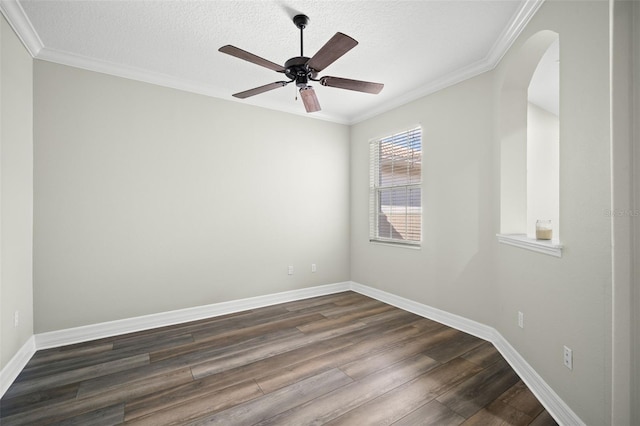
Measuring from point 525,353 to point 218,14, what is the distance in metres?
3.47

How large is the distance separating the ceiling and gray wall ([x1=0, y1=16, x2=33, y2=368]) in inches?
10.6

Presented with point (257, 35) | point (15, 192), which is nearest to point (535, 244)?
point (257, 35)

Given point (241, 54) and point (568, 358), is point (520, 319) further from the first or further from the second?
point (241, 54)

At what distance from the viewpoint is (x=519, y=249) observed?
2.38 metres

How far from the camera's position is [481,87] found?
296 centimetres

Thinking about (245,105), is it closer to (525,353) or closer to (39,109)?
(39,109)

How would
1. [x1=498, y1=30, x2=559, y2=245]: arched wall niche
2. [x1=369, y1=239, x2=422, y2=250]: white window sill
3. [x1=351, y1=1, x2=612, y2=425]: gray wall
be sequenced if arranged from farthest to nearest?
[x1=369, y1=239, x2=422, y2=250]: white window sill < [x1=498, y1=30, x2=559, y2=245]: arched wall niche < [x1=351, y1=1, x2=612, y2=425]: gray wall

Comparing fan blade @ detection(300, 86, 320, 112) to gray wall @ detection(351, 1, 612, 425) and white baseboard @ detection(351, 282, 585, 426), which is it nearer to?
gray wall @ detection(351, 1, 612, 425)

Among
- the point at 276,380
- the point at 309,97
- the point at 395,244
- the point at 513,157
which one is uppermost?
the point at 309,97

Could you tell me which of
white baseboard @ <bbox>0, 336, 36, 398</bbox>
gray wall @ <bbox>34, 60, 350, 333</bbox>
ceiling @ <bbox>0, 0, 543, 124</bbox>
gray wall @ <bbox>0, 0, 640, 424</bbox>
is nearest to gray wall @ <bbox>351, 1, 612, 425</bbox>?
gray wall @ <bbox>0, 0, 640, 424</bbox>

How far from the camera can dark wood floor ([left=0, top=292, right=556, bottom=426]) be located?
5.92 ft

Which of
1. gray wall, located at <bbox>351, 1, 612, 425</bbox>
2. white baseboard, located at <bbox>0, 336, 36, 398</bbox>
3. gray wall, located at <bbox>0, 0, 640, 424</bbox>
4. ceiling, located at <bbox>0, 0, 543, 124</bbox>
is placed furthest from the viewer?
ceiling, located at <bbox>0, 0, 543, 124</bbox>

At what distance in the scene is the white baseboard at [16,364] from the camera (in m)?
2.06

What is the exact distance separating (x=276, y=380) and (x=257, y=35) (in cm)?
277
